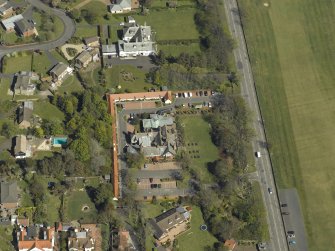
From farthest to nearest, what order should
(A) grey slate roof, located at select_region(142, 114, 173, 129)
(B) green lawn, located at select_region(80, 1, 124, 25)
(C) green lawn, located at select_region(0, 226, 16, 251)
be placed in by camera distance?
(B) green lawn, located at select_region(80, 1, 124, 25) < (A) grey slate roof, located at select_region(142, 114, 173, 129) < (C) green lawn, located at select_region(0, 226, 16, 251)

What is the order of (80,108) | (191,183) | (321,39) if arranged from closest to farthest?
(191,183) < (80,108) < (321,39)

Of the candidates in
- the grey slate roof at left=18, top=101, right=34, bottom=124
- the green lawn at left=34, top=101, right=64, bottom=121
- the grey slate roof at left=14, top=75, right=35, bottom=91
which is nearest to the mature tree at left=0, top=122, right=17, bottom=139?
the grey slate roof at left=18, top=101, right=34, bottom=124

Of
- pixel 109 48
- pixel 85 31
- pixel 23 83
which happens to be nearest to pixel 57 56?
pixel 85 31

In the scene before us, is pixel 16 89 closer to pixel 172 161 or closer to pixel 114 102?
pixel 114 102

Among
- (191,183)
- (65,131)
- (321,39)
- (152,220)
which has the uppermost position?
(321,39)

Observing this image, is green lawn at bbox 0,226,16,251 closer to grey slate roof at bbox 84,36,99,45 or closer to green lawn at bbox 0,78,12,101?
green lawn at bbox 0,78,12,101

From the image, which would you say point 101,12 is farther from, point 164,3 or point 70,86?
point 70,86

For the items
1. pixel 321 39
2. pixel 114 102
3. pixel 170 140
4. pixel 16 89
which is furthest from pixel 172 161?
pixel 321 39
